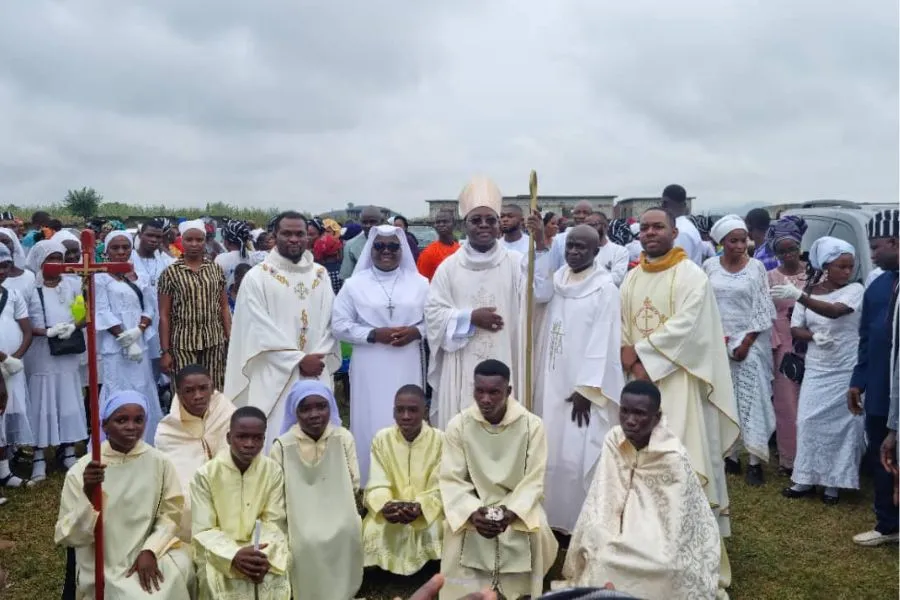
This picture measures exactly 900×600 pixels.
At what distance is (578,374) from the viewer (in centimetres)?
562

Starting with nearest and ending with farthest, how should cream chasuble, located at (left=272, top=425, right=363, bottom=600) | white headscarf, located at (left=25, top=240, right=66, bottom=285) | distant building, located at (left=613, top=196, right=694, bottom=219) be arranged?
1. cream chasuble, located at (left=272, top=425, right=363, bottom=600)
2. white headscarf, located at (left=25, top=240, right=66, bottom=285)
3. distant building, located at (left=613, top=196, right=694, bottom=219)

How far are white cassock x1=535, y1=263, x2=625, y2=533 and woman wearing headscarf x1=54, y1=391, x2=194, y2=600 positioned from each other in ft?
8.56

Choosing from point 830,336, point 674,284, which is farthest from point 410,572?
point 830,336

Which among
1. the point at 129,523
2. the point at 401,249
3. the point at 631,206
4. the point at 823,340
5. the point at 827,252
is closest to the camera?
the point at 129,523

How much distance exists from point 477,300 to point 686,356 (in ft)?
5.50

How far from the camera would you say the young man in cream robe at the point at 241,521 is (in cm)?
432

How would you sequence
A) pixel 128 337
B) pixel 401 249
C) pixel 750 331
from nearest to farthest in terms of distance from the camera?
pixel 401 249 < pixel 750 331 < pixel 128 337

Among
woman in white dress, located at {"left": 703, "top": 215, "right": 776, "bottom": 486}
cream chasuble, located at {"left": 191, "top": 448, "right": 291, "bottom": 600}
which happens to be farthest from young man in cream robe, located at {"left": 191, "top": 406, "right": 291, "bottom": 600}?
woman in white dress, located at {"left": 703, "top": 215, "right": 776, "bottom": 486}

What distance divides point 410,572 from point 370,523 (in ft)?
1.34

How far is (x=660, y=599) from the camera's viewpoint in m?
4.20

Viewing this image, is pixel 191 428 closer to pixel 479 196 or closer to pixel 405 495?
pixel 405 495

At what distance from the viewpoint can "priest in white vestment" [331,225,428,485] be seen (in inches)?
244

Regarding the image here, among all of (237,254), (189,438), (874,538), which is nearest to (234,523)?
(189,438)

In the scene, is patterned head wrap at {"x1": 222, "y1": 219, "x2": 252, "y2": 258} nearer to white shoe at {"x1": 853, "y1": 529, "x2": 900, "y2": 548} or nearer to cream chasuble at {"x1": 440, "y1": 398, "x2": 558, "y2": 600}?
cream chasuble at {"x1": 440, "y1": 398, "x2": 558, "y2": 600}
